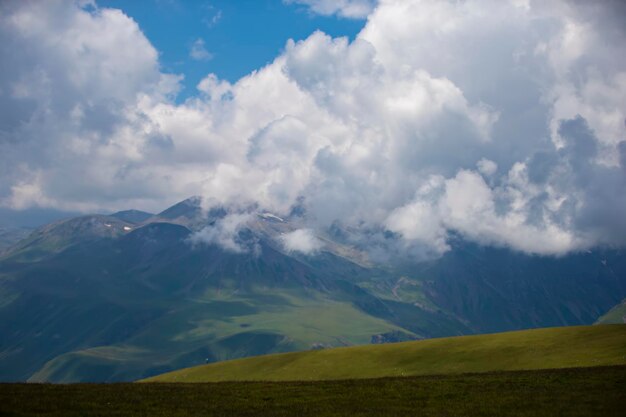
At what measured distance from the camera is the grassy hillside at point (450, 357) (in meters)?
79.9

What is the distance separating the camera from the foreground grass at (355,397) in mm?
46094

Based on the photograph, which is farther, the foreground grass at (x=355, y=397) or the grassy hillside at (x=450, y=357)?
the grassy hillside at (x=450, y=357)

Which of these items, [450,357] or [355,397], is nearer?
[355,397]

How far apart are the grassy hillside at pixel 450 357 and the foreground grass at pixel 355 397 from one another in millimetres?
17243

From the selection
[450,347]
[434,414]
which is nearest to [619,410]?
[434,414]

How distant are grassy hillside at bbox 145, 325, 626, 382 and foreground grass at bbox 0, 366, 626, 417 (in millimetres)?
17243

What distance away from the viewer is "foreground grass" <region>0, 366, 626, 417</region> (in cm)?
4609

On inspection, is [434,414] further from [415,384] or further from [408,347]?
[408,347]

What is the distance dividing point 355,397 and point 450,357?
39.4m

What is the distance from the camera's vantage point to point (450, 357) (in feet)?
293

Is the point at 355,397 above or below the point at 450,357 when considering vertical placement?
below

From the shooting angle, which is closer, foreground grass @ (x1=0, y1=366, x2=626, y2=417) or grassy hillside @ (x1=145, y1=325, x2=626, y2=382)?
foreground grass @ (x1=0, y1=366, x2=626, y2=417)

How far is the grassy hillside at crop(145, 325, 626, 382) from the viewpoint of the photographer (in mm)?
79938

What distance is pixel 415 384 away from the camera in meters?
59.9
